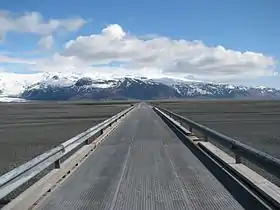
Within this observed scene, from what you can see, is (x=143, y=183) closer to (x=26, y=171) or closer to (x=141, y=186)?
(x=141, y=186)

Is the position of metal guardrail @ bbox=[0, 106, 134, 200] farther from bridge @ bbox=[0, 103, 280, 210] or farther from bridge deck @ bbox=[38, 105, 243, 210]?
bridge deck @ bbox=[38, 105, 243, 210]

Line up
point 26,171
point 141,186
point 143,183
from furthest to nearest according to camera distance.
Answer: point 143,183
point 141,186
point 26,171

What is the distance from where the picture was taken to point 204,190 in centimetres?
1007

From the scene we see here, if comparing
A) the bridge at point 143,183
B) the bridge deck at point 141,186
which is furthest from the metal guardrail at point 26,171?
the bridge deck at point 141,186

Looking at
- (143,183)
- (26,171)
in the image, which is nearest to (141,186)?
(143,183)

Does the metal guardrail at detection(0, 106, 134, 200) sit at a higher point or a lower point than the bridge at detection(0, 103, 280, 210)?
higher

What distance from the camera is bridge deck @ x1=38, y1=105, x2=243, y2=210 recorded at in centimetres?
877

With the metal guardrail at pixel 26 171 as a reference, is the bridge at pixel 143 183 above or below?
below

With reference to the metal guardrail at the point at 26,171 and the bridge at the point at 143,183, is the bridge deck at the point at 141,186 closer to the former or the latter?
the bridge at the point at 143,183

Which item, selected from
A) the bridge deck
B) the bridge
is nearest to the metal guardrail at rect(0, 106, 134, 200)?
the bridge

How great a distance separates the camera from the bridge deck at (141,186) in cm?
877

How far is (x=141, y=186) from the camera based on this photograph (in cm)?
1055

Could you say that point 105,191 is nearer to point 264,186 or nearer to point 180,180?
point 180,180

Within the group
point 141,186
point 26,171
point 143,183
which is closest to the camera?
point 26,171
